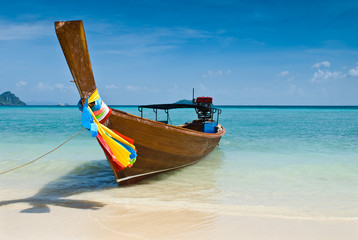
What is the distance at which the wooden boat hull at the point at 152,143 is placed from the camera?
18.3ft

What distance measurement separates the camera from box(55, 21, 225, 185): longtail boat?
14.3 ft

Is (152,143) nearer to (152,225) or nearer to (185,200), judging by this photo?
(185,200)

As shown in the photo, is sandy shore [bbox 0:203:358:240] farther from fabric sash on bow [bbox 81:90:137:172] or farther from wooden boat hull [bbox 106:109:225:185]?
wooden boat hull [bbox 106:109:225:185]

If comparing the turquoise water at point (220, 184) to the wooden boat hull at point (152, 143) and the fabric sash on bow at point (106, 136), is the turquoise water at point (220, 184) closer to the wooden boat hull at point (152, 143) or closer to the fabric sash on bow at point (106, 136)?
the wooden boat hull at point (152, 143)

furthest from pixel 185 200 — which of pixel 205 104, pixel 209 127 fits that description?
pixel 205 104

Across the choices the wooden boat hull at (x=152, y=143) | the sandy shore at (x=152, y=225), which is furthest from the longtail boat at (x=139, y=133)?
the sandy shore at (x=152, y=225)

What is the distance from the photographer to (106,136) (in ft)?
16.2

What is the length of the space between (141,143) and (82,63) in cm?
226

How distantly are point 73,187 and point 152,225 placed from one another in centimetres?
318

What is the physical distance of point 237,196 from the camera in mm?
6109

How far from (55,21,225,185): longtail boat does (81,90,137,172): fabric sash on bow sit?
0.54 ft

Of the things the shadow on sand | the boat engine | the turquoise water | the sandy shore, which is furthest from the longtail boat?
the boat engine

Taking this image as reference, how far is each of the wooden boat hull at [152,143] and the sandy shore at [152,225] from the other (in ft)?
4.58

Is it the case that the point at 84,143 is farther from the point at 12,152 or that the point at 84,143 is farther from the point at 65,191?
the point at 65,191
